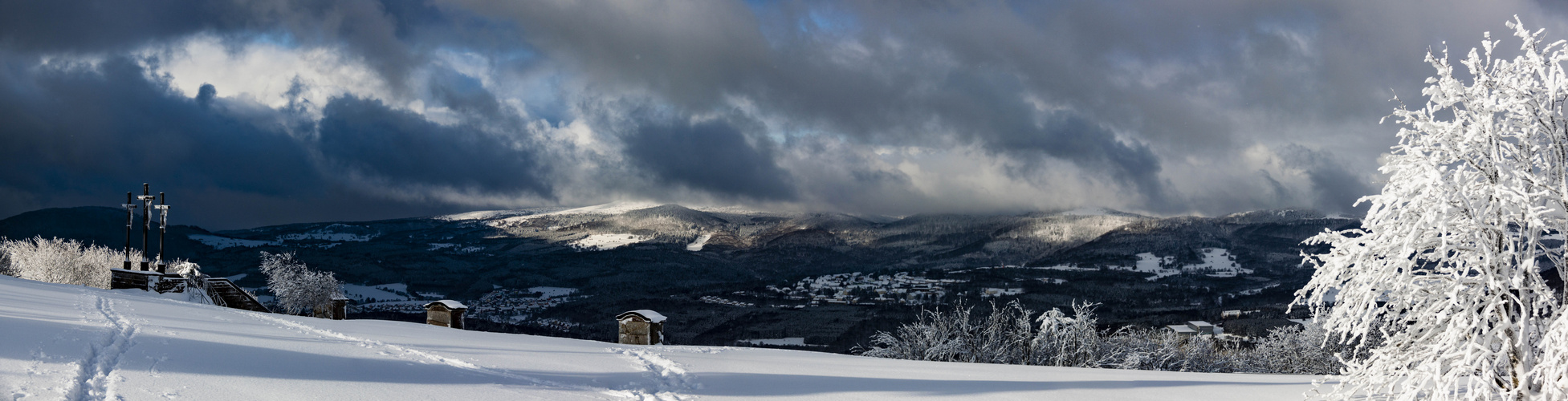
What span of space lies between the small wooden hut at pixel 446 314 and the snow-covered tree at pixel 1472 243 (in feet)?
57.7

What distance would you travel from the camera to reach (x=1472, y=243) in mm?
8164

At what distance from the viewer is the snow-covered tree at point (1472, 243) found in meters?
7.75

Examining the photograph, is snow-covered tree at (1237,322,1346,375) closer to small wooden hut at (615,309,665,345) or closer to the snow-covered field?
the snow-covered field

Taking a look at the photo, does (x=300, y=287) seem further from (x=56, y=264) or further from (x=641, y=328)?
(x=641, y=328)

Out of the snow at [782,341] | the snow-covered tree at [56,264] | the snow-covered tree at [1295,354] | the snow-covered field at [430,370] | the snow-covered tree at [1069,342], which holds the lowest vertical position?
the snow at [782,341]

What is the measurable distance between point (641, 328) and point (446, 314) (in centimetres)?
596

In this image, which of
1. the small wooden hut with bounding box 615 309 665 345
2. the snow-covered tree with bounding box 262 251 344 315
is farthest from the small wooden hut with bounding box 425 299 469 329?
the snow-covered tree with bounding box 262 251 344 315

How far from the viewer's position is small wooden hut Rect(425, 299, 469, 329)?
18.5 metres

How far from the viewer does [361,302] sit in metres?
176

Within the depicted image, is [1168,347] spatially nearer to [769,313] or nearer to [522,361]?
[522,361]

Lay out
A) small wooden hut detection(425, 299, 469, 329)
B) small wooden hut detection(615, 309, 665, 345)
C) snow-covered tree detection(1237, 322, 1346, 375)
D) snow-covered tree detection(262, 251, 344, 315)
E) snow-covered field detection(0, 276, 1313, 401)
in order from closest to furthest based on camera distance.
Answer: snow-covered field detection(0, 276, 1313, 401), small wooden hut detection(615, 309, 665, 345), small wooden hut detection(425, 299, 469, 329), snow-covered tree detection(1237, 322, 1346, 375), snow-covered tree detection(262, 251, 344, 315)

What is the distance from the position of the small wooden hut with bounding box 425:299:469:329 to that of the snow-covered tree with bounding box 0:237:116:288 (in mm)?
43690

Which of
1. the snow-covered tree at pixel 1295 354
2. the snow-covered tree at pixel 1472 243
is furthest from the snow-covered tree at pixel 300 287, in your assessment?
the snow-covered tree at pixel 1295 354

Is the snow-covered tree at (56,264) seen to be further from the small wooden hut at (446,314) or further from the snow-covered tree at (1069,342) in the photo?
the snow-covered tree at (1069,342)
